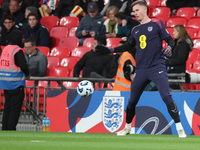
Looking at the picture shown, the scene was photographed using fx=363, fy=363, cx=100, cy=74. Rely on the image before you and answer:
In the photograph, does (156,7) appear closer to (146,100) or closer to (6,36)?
(6,36)

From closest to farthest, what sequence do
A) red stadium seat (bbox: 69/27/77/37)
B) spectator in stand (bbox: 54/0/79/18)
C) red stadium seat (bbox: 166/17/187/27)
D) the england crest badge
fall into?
1. the england crest badge
2. red stadium seat (bbox: 166/17/187/27)
3. red stadium seat (bbox: 69/27/77/37)
4. spectator in stand (bbox: 54/0/79/18)

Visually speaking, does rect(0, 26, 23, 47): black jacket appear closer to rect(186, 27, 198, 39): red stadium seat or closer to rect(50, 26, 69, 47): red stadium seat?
rect(50, 26, 69, 47): red stadium seat

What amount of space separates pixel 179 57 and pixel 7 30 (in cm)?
624

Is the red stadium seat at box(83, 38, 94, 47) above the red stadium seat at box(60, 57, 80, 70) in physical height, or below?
above

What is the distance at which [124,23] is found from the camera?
A: 9805mm

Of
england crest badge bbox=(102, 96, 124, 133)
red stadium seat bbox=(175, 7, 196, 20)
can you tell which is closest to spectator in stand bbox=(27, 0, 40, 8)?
red stadium seat bbox=(175, 7, 196, 20)

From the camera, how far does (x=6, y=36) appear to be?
11.2m

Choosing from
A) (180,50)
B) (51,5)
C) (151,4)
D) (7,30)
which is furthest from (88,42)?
(180,50)

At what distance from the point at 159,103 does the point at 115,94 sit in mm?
817

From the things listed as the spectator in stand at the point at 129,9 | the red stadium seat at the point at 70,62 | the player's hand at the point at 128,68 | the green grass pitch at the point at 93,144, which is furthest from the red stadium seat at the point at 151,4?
the green grass pitch at the point at 93,144

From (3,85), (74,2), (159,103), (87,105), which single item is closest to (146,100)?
(159,103)

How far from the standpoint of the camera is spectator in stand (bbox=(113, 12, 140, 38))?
9.55m

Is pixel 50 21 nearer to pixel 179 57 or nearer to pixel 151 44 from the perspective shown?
pixel 179 57

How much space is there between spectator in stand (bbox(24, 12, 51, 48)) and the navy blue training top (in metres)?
6.57
